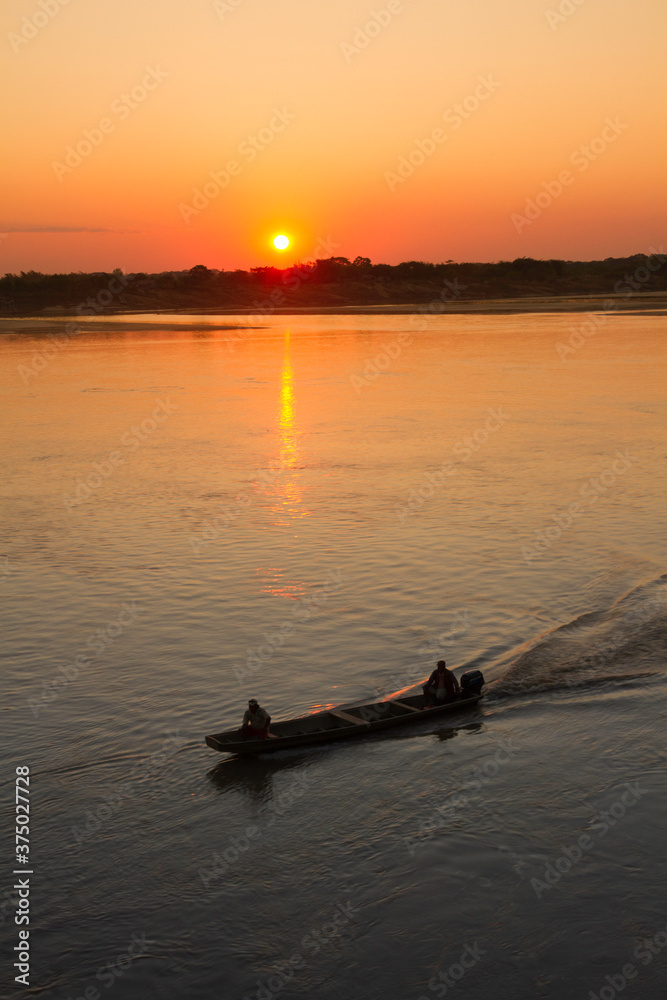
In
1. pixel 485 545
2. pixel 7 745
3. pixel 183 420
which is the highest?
pixel 183 420

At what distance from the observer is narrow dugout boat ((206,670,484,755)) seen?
17172mm

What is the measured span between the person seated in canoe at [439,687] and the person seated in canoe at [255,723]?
11.1 feet

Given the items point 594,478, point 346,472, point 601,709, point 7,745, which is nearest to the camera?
point 7,745

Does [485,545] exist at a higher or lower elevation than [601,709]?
higher

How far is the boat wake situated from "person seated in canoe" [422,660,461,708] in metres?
1.42

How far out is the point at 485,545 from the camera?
96.8ft

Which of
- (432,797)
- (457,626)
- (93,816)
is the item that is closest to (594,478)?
(457,626)

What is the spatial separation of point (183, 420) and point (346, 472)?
18963 millimetres

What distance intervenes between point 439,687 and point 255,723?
3.81 m

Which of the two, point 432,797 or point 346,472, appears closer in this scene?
point 432,797

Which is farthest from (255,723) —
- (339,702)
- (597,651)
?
(597,651)

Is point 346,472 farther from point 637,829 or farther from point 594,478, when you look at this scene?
point 637,829

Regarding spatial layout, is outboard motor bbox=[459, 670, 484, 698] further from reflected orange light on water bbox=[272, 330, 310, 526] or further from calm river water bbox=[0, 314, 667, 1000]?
reflected orange light on water bbox=[272, 330, 310, 526]

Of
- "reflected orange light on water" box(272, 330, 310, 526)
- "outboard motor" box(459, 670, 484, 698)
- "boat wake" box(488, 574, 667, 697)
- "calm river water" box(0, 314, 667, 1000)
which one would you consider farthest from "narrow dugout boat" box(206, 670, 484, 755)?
"reflected orange light on water" box(272, 330, 310, 526)
